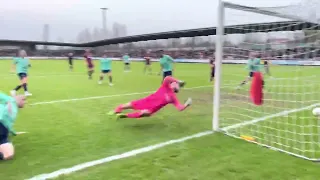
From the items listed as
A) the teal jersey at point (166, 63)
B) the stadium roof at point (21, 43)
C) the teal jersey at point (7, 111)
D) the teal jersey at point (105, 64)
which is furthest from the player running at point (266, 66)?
the stadium roof at point (21, 43)

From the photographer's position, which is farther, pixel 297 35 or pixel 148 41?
pixel 148 41

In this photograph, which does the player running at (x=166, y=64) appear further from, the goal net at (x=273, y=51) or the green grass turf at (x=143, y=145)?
the goal net at (x=273, y=51)

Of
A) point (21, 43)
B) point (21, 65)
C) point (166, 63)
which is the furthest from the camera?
point (21, 43)

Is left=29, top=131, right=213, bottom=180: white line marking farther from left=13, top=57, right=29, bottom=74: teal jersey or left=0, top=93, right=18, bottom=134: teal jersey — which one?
left=13, top=57, right=29, bottom=74: teal jersey

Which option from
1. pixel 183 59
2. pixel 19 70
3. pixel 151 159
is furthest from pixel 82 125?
pixel 183 59

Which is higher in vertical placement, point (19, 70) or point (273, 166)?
point (19, 70)

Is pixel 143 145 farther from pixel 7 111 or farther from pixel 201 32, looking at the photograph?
pixel 201 32

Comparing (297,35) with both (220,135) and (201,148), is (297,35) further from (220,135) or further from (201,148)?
(201,148)

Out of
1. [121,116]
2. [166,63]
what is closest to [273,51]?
[121,116]

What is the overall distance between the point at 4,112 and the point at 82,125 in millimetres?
2074

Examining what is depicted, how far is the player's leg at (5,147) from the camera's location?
4.78 m

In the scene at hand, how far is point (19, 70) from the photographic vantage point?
11797 millimetres

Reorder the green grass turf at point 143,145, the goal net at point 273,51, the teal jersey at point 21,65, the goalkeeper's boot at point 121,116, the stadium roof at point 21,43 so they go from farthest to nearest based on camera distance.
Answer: the stadium roof at point 21,43 → the teal jersey at point 21,65 → the goalkeeper's boot at point 121,116 → the goal net at point 273,51 → the green grass turf at point 143,145

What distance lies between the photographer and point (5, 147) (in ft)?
15.9
